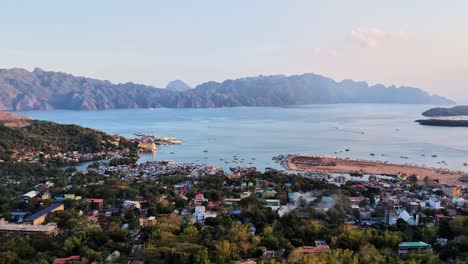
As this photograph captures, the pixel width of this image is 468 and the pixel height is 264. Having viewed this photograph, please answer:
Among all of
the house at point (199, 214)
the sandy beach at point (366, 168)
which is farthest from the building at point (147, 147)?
the house at point (199, 214)

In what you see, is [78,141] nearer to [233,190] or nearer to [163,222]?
[233,190]

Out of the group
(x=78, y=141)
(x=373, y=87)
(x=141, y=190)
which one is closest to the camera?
(x=141, y=190)

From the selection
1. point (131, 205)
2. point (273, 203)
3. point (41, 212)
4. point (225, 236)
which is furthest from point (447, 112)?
point (41, 212)

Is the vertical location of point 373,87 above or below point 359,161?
above

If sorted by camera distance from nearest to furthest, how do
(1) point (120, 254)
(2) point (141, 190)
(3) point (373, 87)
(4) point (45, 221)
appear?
(1) point (120, 254), (4) point (45, 221), (2) point (141, 190), (3) point (373, 87)

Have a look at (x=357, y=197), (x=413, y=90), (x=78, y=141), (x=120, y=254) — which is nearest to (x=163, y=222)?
(x=120, y=254)

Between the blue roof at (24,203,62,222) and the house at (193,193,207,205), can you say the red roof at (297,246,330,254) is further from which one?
the blue roof at (24,203,62,222)

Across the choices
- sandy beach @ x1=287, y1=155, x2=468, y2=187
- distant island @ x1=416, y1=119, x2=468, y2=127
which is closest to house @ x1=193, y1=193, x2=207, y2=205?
sandy beach @ x1=287, y1=155, x2=468, y2=187

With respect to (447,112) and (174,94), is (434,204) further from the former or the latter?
(174,94)
